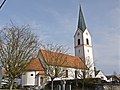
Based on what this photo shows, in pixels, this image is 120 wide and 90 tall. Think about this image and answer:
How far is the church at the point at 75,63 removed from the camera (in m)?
40.8

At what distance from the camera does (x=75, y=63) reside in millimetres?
52719

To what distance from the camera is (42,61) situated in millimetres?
41844

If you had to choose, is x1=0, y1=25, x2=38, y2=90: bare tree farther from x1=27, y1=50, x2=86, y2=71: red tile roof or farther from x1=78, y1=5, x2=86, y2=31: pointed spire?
x1=78, y1=5, x2=86, y2=31: pointed spire

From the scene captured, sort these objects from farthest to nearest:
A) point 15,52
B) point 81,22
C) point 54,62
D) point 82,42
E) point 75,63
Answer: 1. point 81,22
2. point 82,42
3. point 75,63
4. point 54,62
5. point 15,52

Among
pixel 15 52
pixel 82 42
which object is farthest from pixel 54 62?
pixel 82 42

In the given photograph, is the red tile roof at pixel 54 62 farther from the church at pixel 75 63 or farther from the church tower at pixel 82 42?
the church tower at pixel 82 42

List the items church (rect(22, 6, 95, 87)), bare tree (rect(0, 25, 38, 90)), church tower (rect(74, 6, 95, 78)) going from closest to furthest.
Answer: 1. bare tree (rect(0, 25, 38, 90))
2. church (rect(22, 6, 95, 87))
3. church tower (rect(74, 6, 95, 78))

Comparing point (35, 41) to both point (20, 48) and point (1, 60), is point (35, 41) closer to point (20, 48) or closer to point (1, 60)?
point (20, 48)

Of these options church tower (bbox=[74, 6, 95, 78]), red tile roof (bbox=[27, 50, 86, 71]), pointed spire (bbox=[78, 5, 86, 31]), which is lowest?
red tile roof (bbox=[27, 50, 86, 71])

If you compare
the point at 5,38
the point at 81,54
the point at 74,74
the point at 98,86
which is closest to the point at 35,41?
the point at 5,38

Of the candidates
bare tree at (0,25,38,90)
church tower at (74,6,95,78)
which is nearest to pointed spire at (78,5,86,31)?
church tower at (74,6,95,78)

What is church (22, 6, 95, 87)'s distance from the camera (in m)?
40.8

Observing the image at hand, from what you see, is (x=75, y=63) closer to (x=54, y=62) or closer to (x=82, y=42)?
(x=82, y=42)

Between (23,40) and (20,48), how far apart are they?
42.8 inches
